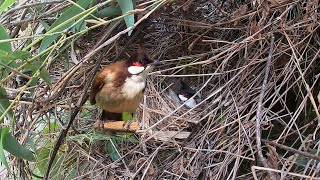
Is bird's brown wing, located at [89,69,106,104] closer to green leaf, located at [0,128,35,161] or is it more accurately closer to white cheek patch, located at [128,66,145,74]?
white cheek patch, located at [128,66,145,74]

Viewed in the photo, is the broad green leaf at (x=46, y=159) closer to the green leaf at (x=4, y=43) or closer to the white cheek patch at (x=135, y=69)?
the white cheek patch at (x=135, y=69)

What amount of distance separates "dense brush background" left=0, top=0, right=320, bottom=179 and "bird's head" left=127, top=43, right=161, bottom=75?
0.06 meters

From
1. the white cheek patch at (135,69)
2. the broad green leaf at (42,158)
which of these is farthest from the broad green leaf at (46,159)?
the white cheek patch at (135,69)

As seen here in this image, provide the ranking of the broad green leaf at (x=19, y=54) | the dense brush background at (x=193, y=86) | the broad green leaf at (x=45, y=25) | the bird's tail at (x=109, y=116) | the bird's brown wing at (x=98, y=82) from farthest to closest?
1. the bird's tail at (x=109, y=116)
2. the bird's brown wing at (x=98, y=82)
3. the broad green leaf at (x=45, y=25)
4. the dense brush background at (x=193, y=86)
5. the broad green leaf at (x=19, y=54)

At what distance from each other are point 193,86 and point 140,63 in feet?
0.91

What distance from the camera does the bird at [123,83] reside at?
1.34 m

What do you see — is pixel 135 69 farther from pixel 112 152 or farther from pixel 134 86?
pixel 112 152

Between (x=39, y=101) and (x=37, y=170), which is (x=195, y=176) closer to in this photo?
(x=39, y=101)

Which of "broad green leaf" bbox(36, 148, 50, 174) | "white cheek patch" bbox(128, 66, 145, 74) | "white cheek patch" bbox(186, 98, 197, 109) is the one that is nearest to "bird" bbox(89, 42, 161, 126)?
"white cheek patch" bbox(128, 66, 145, 74)

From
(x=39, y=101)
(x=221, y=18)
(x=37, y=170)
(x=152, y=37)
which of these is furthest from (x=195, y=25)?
(x=37, y=170)

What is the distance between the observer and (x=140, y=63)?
1.34 m

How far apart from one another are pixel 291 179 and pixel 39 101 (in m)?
0.59

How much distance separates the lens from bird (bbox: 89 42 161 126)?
52.9 inches

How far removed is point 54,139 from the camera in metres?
1.54
